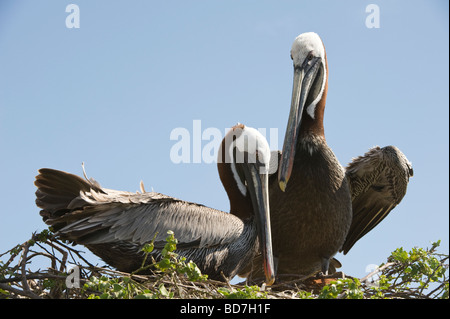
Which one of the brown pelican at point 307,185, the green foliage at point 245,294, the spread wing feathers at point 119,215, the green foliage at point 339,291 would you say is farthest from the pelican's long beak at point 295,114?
the green foliage at point 245,294

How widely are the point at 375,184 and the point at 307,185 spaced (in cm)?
130

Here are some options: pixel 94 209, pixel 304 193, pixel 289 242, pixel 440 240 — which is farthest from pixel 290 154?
pixel 94 209

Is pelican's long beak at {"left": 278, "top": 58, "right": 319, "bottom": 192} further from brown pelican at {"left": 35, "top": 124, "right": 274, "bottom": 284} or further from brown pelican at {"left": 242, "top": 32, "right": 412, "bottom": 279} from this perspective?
brown pelican at {"left": 35, "top": 124, "right": 274, "bottom": 284}

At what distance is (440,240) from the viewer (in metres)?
4.79

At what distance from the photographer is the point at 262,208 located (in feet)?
16.5

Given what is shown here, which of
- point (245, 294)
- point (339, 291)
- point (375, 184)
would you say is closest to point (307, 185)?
point (375, 184)

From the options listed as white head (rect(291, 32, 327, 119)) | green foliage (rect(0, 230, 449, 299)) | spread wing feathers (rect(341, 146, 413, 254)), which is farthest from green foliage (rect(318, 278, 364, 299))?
spread wing feathers (rect(341, 146, 413, 254))

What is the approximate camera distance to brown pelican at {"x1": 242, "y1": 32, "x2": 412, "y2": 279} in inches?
205

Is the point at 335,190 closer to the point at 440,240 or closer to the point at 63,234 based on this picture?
the point at 440,240

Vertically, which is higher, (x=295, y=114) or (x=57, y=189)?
(x=295, y=114)

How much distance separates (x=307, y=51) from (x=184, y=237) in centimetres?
192

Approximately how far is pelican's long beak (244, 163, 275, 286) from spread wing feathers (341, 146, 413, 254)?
4.36 feet

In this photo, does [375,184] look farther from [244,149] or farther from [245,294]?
[245,294]
